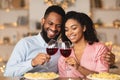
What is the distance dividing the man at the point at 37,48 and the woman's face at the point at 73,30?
187 mm

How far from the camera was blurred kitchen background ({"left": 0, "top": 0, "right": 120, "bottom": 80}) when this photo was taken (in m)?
5.12

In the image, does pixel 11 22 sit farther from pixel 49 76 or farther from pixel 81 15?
pixel 49 76

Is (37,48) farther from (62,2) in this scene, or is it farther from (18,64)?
(62,2)

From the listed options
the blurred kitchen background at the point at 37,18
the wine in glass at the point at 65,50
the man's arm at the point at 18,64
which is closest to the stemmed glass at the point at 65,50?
the wine in glass at the point at 65,50

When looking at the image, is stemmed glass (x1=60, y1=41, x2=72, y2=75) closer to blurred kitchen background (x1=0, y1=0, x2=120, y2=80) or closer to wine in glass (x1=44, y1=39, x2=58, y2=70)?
wine in glass (x1=44, y1=39, x2=58, y2=70)

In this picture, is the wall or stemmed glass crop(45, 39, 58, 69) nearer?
stemmed glass crop(45, 39, 58, 69)

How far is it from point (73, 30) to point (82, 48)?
0.58ft

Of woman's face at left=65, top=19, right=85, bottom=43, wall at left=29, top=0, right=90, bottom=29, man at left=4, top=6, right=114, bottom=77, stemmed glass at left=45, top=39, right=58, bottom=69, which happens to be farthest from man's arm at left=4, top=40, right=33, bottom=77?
wall at left=29, top=0, right=90, bottom=29

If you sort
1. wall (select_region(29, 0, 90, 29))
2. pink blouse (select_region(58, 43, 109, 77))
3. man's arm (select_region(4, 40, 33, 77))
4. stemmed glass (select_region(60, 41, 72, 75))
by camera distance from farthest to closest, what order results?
wall (select_region(29, 0, 90, 29)), man's arm (select_region(4, 40, 33, 77)), pink blouse (select_region(58, 43, 109, 77)), stemmed glass (select_region(60, 41, 72, 75))

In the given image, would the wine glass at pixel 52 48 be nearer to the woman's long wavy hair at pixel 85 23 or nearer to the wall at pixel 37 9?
the woman's long wavy hair at pixel 85 23

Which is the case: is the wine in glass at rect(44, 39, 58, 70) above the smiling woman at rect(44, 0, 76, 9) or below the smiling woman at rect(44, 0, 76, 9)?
below

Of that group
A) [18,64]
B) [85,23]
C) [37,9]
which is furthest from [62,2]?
[18,64]

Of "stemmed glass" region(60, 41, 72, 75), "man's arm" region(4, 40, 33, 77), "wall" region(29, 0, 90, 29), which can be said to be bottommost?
"man's arm" region(4, 40, 33, 77)

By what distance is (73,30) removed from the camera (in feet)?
7.50
